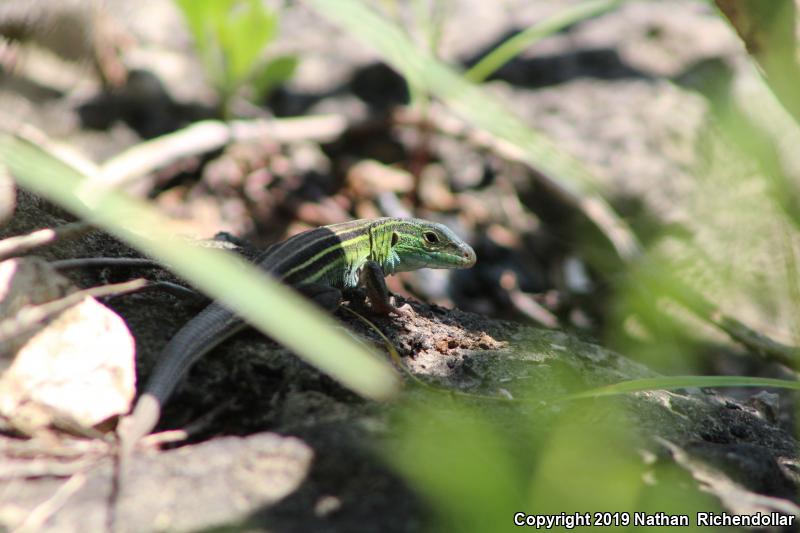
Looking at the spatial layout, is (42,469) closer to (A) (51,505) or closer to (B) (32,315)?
(A) (51,505)

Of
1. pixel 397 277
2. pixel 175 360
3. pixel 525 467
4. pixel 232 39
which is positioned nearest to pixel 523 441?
pixel 525 467

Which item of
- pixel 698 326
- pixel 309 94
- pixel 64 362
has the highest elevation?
pixel 309 94

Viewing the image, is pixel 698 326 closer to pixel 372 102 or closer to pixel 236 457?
pixel 372 102

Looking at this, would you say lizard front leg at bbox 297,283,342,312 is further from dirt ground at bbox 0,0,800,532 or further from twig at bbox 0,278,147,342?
twig at bbox 0,278,147,342

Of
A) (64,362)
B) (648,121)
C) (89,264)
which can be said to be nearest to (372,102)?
(648,121)

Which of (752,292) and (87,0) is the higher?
(87,0)

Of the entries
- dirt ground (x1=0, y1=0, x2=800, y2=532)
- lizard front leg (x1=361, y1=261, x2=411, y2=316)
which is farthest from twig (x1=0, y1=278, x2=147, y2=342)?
lizard front leg (x1=361, y1=261, x2=411, y2=316)
